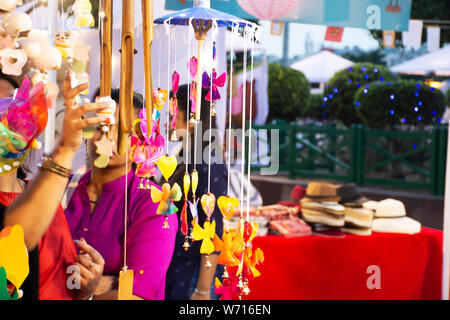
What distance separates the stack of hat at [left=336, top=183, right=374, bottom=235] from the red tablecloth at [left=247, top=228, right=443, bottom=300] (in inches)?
2.0

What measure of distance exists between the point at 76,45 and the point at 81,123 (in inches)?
11.2

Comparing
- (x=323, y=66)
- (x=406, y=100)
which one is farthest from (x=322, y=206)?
(x=323, y=66)

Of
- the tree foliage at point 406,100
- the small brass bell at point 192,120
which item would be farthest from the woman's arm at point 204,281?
the tree foliage at point 406,100

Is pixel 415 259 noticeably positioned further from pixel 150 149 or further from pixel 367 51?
pixel 367 51

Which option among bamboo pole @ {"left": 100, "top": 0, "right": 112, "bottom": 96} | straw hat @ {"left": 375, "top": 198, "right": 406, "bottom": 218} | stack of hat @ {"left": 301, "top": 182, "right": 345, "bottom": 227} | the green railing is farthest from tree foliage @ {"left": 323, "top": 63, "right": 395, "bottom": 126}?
bamboo pole @ {"left": 100, "top": 0, "right": 112, "bottom": 96}

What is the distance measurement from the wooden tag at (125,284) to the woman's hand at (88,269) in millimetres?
78

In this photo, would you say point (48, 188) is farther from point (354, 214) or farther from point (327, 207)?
point (354, 214)

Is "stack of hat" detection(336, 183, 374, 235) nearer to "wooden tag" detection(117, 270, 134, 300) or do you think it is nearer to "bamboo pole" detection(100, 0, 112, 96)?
"wooden tag" detection(117, 270, 134, 300)

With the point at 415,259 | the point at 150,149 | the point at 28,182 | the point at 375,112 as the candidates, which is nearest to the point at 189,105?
the point at 150,149

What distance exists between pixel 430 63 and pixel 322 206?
2365 mm

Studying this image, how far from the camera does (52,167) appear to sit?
1.68 metres

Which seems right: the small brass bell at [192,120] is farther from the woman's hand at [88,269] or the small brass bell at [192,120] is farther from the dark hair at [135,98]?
the woman's hand at [88,269]

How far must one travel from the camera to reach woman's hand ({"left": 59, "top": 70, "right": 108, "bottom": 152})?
1.65 m

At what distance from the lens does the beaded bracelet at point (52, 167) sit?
168 centimetres
